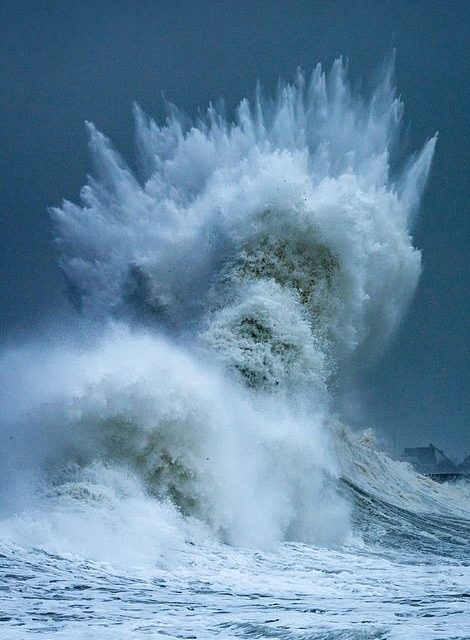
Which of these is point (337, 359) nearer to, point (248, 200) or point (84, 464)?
point (248, 200)

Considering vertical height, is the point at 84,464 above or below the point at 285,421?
below

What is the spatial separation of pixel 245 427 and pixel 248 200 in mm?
9160

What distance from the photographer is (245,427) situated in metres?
15.5

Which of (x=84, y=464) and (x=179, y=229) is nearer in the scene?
(x=84, y=464)

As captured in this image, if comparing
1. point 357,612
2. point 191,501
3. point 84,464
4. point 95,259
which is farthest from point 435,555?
point 95,259

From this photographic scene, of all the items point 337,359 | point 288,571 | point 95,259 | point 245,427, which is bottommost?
point 288,571

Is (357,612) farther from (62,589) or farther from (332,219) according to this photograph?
(332,219)

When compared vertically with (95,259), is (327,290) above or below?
below

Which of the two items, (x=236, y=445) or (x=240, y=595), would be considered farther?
(x=236, y=445)

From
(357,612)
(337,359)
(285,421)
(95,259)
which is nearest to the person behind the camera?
(357,612)

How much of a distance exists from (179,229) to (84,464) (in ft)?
38.4

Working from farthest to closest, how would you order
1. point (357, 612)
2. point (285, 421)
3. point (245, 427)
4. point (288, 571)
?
point (285, 421), point (245, 427), point (288, 571), point (357, 612)

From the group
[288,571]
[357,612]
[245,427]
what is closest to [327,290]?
[245,427]

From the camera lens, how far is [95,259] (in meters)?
24.0
